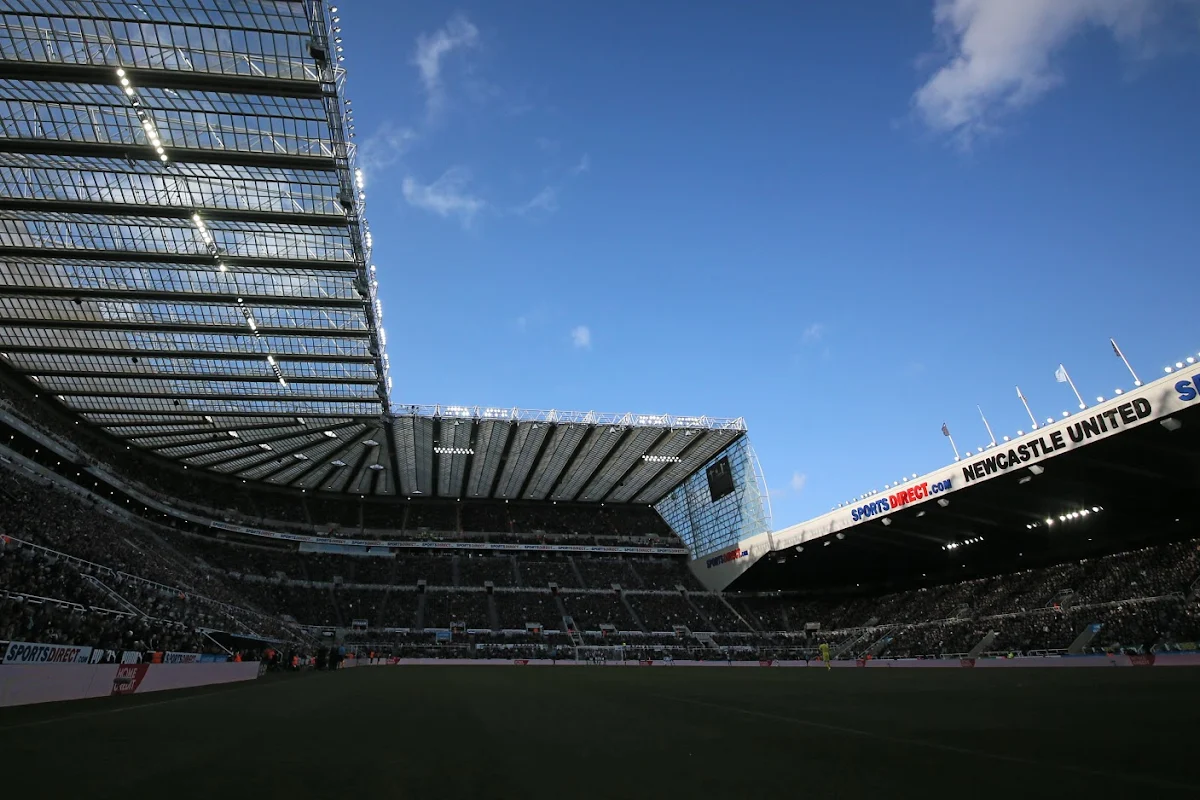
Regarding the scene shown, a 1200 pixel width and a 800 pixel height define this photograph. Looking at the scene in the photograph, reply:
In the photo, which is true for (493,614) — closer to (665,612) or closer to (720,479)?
(665,612)

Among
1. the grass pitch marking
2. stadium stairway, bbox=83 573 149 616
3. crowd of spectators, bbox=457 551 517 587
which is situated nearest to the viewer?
the grass pitch marking

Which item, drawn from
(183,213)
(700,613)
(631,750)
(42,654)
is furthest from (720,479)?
(631,750)

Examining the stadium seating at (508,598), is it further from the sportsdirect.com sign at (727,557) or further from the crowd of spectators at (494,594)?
the sportsdirect.com sign at (727,557)

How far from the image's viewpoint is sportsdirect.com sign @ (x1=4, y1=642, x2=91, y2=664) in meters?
14.6

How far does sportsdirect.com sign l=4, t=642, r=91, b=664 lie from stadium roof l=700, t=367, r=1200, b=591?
38.2m

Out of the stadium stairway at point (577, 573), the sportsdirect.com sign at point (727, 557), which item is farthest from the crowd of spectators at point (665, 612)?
the stadium stairway at point (577, 573)

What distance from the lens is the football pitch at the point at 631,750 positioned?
4.48 meters

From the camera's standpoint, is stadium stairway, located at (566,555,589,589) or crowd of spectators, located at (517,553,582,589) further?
stadium stairway, located at (566,555,589,589)

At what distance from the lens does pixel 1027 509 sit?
39.4m

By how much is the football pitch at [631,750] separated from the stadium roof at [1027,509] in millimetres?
21163

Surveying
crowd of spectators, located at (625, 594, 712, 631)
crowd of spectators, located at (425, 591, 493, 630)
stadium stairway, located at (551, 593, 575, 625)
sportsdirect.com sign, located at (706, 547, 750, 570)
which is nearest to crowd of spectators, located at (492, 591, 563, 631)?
stadium stairway, located at (551, 593, 575, 625)

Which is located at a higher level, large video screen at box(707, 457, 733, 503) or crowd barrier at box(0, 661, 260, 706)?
large video screen at box(707, 457, 733, 503)

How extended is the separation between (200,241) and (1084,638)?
51812mm

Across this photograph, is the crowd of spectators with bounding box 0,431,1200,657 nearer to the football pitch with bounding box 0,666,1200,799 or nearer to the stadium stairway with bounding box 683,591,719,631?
the stadium stairway with bounding box 683,591,719,631
